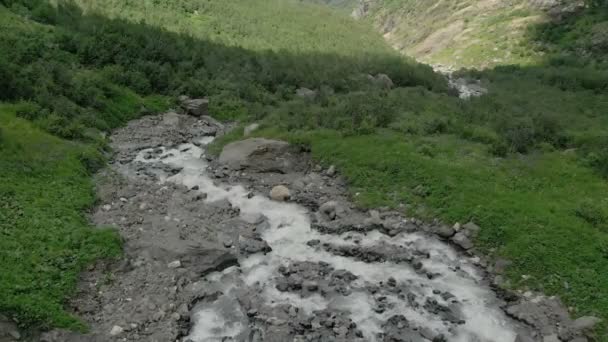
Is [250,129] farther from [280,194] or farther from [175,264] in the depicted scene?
[175,264]

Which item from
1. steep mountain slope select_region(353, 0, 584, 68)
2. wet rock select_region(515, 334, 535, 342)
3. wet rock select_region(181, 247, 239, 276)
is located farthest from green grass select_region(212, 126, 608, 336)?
steep mountain slope select_region(353, 0, 584, 68)

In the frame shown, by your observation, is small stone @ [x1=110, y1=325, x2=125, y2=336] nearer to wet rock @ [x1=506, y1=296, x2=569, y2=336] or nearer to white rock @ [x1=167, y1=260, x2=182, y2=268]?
white rock @ [x1=167, y1=260, x2=182, y2=268]

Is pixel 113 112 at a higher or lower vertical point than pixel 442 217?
lower

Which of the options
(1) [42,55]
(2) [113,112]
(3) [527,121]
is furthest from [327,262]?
(1) [42,55]

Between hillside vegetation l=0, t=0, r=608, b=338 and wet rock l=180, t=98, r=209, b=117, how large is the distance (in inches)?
39.1

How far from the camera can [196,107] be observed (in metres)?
39.1

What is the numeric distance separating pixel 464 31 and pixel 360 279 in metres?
102

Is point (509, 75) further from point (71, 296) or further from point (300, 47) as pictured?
point (71, 296)

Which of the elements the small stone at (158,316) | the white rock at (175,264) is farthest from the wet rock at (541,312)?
the white rock at (175,264)

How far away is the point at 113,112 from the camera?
34281 millimetres

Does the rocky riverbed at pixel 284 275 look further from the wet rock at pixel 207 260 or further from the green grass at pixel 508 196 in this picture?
the green grass at pixel 508 196

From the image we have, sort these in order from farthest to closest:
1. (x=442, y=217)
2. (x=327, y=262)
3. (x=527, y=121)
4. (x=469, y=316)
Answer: (x=527, y=121), (x=442, y=217), (x=327, y=262), (x=469, y=316)

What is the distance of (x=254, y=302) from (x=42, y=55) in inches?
1181

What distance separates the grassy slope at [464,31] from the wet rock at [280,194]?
68.9 metres
